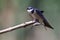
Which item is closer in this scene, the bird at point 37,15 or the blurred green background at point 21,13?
the bird at point 37,15

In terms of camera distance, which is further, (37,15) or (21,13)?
(21,13)

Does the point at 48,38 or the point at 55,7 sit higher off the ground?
the point at 55,7

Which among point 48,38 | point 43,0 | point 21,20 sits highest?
point 43,0

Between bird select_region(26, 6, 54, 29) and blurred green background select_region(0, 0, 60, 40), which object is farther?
blurred green background select_region(0, 0, 60, 40)

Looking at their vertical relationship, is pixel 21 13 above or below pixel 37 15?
above

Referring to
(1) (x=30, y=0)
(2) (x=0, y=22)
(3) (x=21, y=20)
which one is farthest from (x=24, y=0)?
(2) (x=0, y=22)

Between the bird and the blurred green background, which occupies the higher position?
the blurred green background

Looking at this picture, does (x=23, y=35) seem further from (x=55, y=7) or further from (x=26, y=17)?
(x=55, y=7)

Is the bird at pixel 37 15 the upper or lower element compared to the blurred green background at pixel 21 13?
lower
